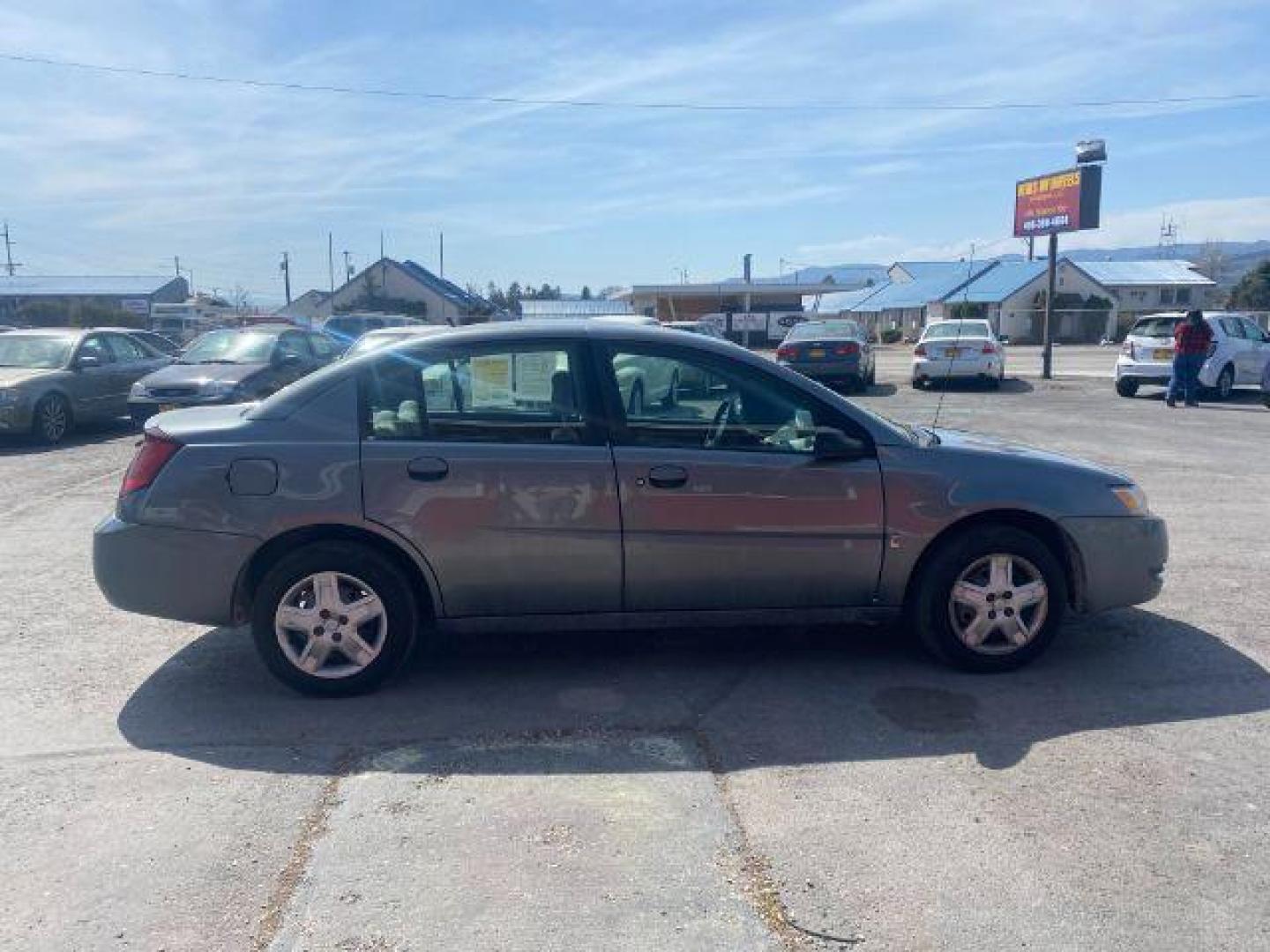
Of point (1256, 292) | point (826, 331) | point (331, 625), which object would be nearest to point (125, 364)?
point (331, 625)

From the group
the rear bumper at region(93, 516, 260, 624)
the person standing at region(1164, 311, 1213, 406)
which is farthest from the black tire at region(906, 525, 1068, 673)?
the person standing at region(1164, 311, 1213, 406)

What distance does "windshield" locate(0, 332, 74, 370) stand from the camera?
13.9m

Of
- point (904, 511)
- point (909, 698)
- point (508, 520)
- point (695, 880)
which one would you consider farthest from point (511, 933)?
point (904, 511)

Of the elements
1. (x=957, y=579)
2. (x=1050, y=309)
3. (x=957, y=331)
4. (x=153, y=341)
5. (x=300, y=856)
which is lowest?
(x=300, y=856)

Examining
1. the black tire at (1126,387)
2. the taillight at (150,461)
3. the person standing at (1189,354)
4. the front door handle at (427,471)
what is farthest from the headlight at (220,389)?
the black tire at (1126,387)

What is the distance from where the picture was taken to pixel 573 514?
4.50 meters

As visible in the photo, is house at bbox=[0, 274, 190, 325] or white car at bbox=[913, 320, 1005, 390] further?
house at bbox=[0, 274, 190, 325]

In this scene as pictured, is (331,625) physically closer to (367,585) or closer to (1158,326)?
(367,585)

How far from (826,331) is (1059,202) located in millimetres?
8854

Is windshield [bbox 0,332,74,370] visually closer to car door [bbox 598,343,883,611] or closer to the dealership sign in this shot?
car door [bbox 598,343,883,611]

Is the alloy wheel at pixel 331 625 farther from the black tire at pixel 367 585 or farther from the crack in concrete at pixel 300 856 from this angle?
the crack in concrete at pixel 300 856

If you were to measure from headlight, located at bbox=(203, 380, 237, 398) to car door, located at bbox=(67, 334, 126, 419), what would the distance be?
242cm

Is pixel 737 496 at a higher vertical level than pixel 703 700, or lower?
higher

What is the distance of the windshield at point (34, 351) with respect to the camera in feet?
45.8
